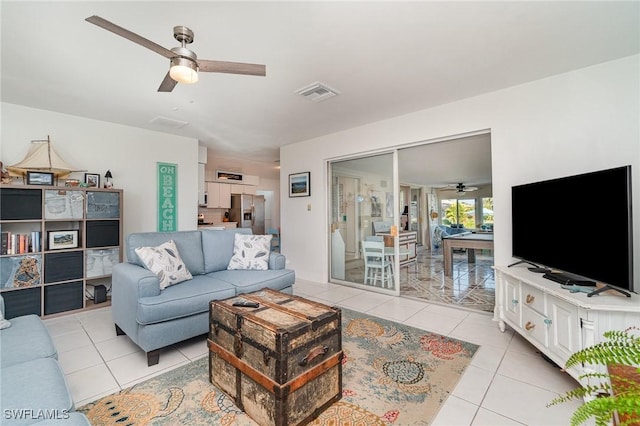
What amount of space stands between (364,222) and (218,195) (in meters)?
4.19

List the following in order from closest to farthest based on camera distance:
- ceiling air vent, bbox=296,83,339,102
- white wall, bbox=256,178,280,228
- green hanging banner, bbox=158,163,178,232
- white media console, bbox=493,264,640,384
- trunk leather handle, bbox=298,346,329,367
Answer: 1. trunk leather handle, bbox=298,346,329,367
2. white media console, bbox=493,264,640,384
3. ceiling air vent, bbox=296,83,339,102
4. green hanging banner, bbox=158,163,178,232
5. white wall, bbox=256,178,280,228

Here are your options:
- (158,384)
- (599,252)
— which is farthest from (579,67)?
(158,384)

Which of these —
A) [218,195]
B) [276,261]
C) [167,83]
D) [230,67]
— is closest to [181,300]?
[276,261]

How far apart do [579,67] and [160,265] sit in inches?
169

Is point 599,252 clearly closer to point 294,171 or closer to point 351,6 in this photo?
point 351,6

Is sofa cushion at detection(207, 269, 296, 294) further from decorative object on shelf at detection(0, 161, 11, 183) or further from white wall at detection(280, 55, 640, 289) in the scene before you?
decorative object on shelf at detection(0, 161, 11, 183)

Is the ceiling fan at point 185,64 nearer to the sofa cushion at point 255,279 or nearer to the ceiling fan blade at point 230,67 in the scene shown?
the ceiling fan blade at point 230,67

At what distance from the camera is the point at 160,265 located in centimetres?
259

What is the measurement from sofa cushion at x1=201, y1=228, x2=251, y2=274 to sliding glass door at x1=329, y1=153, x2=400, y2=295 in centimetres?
192

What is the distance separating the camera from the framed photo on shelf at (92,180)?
3924 mm

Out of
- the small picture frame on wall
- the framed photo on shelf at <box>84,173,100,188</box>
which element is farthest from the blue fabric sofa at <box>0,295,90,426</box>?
the small picture frame on wall

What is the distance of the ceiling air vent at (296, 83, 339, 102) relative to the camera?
9.78ft

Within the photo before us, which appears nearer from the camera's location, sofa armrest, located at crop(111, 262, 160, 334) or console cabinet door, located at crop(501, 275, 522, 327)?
sofa armrest, located at crop(111, 262, 160, 334)

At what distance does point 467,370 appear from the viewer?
2.12 meters
